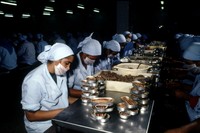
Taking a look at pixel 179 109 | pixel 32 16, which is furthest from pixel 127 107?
pixel 32 16

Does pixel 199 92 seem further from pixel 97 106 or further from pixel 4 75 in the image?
pixel 4 75

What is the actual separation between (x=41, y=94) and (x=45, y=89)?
8 cm

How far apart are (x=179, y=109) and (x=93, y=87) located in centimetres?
305

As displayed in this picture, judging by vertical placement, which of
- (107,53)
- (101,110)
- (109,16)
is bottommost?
(101,110)

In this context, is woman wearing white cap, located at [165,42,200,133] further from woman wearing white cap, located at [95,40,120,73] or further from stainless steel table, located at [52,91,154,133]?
woman wearing white cap, located at [95,40,120,73]

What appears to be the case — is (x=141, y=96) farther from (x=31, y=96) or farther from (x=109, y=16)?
(x=109, y=16)

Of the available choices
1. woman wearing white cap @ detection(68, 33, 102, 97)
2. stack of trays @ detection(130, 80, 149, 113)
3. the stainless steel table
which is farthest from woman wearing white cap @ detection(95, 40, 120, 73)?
the stainless steel table

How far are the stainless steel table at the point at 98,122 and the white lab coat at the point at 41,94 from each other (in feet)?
1.32

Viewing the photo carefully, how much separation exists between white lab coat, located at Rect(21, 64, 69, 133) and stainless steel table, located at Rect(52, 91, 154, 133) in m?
0.40

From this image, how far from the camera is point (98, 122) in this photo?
5.65ft

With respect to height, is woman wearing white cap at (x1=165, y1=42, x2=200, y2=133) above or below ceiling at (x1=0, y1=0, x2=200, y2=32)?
below

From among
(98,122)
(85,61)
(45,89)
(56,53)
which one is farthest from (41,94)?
(85,61)

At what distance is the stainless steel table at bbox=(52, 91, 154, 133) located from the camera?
1.61m

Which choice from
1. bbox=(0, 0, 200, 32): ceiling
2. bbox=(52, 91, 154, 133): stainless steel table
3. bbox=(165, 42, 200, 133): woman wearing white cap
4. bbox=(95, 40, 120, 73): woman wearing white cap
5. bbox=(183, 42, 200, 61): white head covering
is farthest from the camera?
bbox=(0, 0, 200, 32): ceiling
